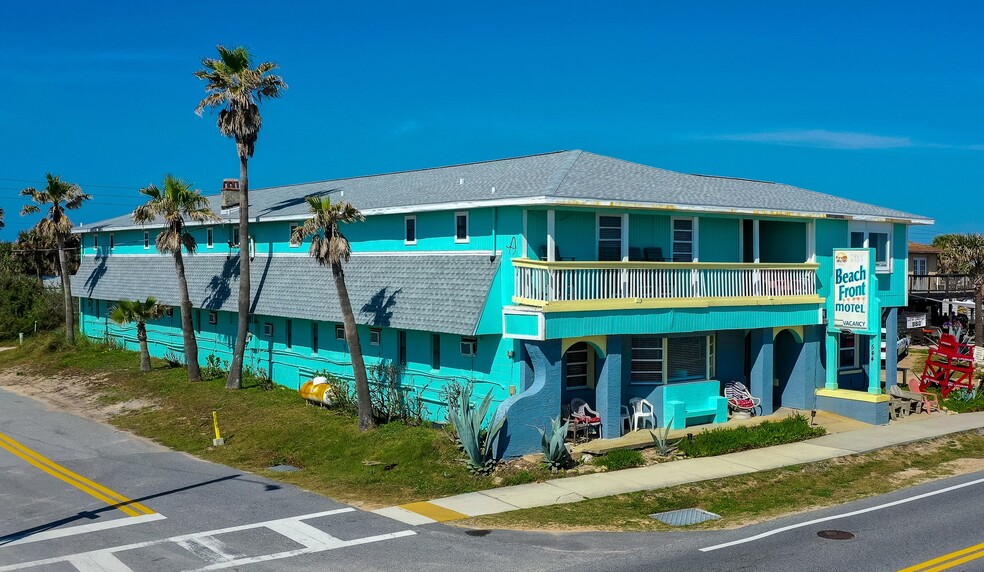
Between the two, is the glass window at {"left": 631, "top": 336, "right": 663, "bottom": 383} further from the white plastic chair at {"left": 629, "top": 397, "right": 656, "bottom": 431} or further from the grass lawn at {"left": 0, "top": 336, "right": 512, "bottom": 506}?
the grass lawn at {"left": 0, "top": 336, "right": 512, "bottom": 506}

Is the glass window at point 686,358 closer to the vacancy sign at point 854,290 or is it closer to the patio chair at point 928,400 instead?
the vacancy sign at point 854,290

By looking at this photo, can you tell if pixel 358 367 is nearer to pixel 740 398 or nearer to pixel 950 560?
pixel 740 398

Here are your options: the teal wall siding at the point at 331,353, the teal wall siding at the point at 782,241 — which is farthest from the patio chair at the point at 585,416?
the teal wall siding at the point at 782,241

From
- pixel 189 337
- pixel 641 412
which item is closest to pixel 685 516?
pixel 641 412

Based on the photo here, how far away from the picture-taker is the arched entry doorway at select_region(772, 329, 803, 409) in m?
25.5

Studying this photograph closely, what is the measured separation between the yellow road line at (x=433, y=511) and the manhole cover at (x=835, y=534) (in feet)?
19.9

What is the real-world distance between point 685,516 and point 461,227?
397 inches

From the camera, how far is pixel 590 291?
20703 mm

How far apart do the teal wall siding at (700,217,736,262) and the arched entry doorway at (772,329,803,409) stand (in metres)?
2.82

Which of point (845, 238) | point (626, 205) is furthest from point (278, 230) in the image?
point (845, 238)

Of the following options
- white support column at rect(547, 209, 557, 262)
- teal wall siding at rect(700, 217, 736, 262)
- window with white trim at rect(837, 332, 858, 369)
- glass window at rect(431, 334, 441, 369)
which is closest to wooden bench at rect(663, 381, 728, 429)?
teal wall siding at rect(700, 217, 736, 262)

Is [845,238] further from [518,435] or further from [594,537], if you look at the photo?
[594,537]

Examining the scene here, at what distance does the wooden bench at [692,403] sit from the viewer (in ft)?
73.3

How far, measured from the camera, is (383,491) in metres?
18.0
